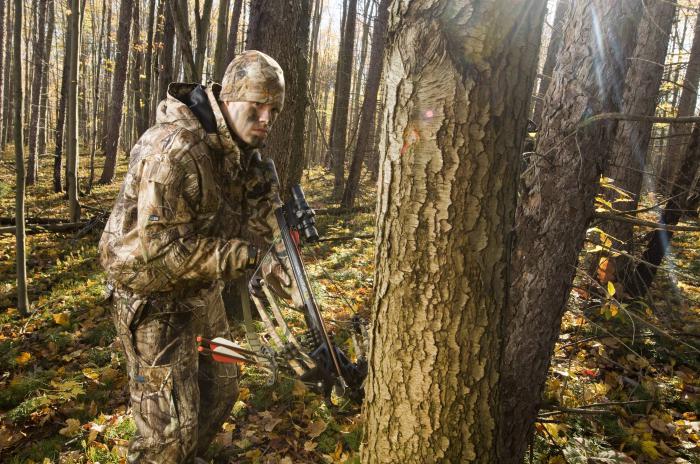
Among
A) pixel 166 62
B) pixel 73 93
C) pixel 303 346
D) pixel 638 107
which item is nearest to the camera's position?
pixel 303 346

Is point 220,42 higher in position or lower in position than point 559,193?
higher

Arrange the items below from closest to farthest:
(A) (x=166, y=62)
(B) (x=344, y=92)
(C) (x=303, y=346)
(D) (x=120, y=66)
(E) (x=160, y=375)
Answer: (E) (x=160, y=375) → (C) (x=303, y=346) → (A) (x=166, y=62) → (B) (x=344, y=92) → (D) (x=120, y=66)

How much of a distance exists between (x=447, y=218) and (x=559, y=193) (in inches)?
54.2

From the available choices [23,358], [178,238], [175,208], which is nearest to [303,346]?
[178,238]

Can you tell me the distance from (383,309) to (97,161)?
87.4 feet

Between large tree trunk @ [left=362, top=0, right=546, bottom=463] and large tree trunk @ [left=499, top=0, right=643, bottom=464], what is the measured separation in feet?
3.08

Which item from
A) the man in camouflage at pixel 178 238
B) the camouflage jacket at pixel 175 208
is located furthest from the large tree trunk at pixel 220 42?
the camouflage jacket at pixel 175 208

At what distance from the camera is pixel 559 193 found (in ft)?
8.26

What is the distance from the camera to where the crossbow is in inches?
99.0

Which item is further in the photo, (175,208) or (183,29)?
(183,29)

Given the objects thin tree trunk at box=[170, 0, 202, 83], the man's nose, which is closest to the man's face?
the man's nose

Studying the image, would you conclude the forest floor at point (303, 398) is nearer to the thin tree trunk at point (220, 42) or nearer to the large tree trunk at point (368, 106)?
the thin tree trunk at point (220, 42)

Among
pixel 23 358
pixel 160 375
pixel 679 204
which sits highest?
pixel 679 204

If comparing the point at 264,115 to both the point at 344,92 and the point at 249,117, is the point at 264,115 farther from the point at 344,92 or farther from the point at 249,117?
the point at 344,92
